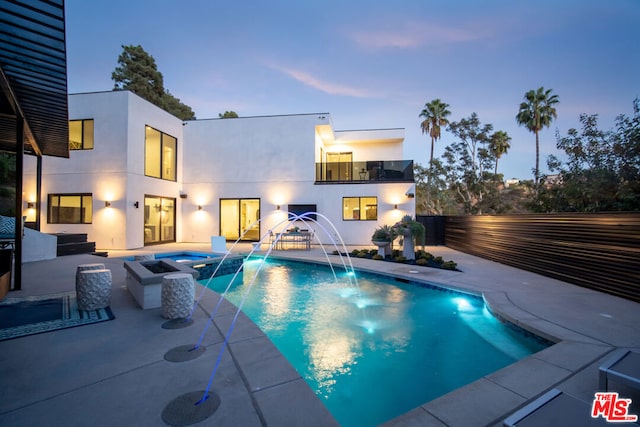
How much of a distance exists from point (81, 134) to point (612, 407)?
16047 mm

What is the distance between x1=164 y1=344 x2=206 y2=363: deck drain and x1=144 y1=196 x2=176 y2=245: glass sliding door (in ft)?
37.0

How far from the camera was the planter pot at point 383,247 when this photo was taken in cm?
952

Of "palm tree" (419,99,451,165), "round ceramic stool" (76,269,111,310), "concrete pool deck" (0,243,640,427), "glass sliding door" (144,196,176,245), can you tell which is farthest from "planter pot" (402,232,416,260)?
"palm tree" (419,99,451,165)

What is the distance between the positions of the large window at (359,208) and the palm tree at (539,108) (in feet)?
52.4

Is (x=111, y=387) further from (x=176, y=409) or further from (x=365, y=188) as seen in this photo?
(x=365, y=188)

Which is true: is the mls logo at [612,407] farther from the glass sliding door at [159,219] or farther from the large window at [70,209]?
the large window at [70,209]

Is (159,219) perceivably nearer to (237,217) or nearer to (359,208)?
(237,217)

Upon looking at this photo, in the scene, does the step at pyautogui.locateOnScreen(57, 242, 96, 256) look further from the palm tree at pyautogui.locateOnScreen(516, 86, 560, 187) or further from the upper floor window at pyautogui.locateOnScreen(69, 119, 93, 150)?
the palm tree at pyautogui.locateOnScreen(516, 86, 560, 187)

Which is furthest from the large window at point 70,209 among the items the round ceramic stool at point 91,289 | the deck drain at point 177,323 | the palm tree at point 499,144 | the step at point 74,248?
the palm tree at point 499,144

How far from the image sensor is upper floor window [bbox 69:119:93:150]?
11398 mm

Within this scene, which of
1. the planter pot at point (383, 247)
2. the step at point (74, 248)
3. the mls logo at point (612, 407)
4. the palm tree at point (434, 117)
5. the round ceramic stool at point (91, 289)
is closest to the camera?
the mls logo at point (612, 407)

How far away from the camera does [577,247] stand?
5.67 m

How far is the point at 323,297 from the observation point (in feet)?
19.6

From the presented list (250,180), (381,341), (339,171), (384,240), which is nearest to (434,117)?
(339,171)
